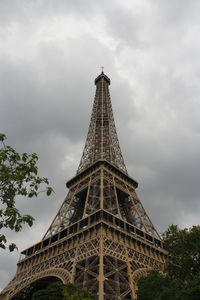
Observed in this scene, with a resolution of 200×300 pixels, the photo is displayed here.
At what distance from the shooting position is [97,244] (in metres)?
25.9

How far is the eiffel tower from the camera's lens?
23438 millimetres

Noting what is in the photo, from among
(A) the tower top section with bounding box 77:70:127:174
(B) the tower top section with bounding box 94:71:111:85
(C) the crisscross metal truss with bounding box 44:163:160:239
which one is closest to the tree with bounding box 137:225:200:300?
(C) the crisscross metal truss with bounding box 44:163:160:239

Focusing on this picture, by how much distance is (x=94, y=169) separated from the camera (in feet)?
137

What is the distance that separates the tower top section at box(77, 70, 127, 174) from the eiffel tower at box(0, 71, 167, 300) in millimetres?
270

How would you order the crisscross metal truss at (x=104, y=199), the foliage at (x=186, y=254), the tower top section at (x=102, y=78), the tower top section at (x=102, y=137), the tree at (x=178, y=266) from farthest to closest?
the tower top section at (x=102, y=78), the tower top section at (x=102, y=137), the crisscross metal truss at (x=104, y=199), the foliage at (x=186, y=254), the tree at (x=178, y=266)

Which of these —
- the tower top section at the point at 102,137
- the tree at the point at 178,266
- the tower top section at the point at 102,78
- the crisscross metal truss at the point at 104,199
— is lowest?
the tree at the point at 178,266

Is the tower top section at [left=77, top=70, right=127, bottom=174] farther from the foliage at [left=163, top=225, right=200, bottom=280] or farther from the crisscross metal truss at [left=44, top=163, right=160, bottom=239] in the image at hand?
the foliage at [left=163, top=225, right=200, bottom=280]

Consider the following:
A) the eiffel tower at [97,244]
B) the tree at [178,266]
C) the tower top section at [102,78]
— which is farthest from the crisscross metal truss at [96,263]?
the tower top section at [102,78]

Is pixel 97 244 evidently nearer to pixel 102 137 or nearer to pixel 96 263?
pixel 96 263

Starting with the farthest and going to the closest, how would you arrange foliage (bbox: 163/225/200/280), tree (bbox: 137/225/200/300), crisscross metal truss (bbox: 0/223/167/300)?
crisscross metal truss (bbox: 0/223/167/300)
foliage (bbox: 163/225/200/280)
tree (bbox: 137/225/200/300)

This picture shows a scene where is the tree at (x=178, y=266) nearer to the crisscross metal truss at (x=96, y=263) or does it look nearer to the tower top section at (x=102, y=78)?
the crisscross metal truss at (x=96, y=263)

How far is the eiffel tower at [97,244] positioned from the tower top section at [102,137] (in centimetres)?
27

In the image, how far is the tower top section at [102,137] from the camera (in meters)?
47.4

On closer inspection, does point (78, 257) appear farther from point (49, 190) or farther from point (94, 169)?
point (49, 190)
